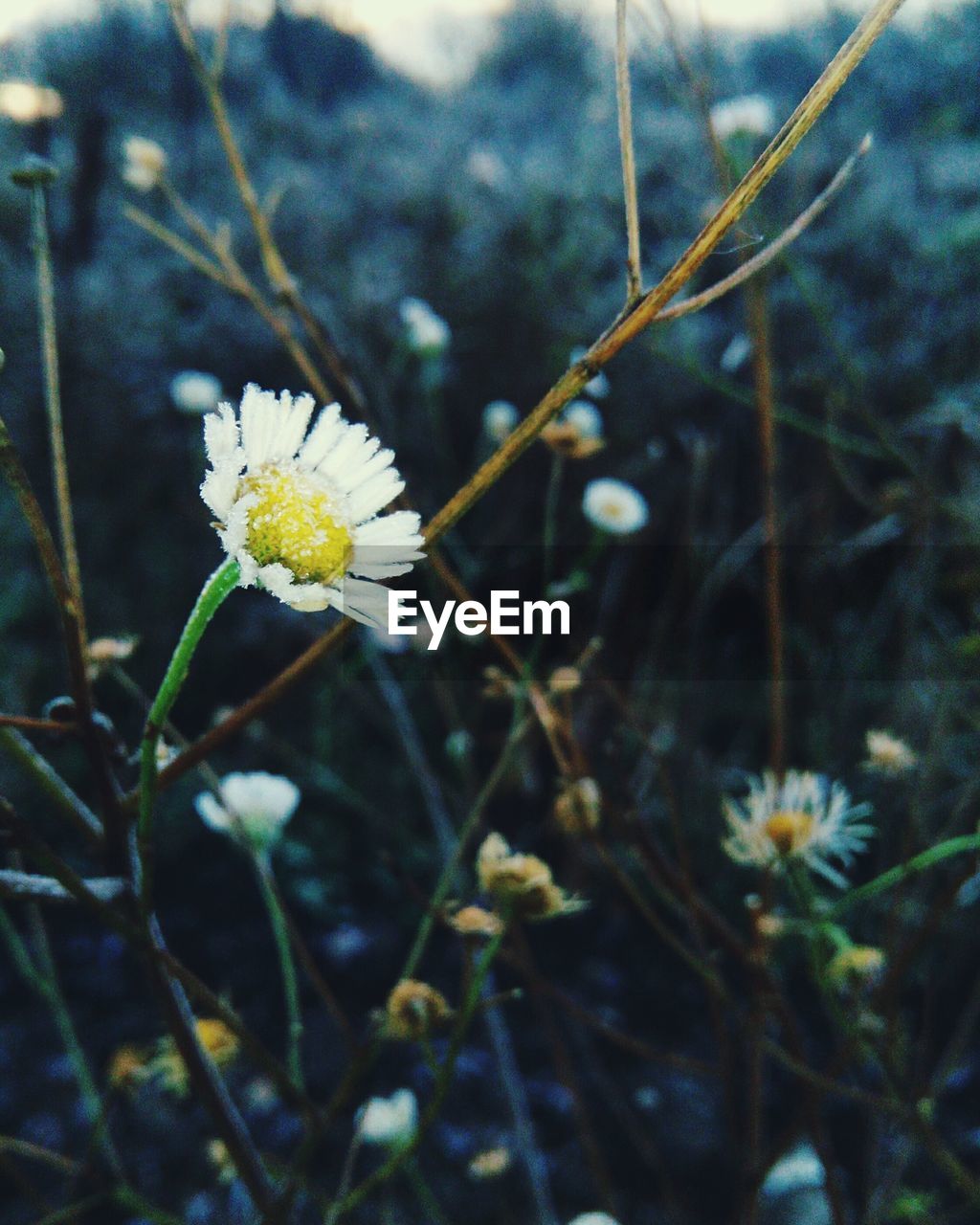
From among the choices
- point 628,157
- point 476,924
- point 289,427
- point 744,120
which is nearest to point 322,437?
point 289,427

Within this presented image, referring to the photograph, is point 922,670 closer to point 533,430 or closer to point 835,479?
point 835,479

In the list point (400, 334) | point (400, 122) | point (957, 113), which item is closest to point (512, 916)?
point (400, 334)

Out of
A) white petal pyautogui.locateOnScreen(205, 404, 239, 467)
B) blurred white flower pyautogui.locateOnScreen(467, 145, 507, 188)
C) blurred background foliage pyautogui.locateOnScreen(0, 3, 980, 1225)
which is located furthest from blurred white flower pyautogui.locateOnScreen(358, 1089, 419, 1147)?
blurred white flower pyautogui.locateOnScreen(467, 145, 507, 188)

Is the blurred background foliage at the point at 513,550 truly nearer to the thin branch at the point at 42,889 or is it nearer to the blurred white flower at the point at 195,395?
the blurred white flower at the point at 195,395

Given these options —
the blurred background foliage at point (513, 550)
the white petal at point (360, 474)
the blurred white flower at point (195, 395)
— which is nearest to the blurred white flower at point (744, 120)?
the blurred background foliage at point (513, 550)

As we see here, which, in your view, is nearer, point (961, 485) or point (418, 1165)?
point (418, 1165)

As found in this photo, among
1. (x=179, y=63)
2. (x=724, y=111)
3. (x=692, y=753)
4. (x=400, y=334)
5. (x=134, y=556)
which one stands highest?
(x=179, y=63)
